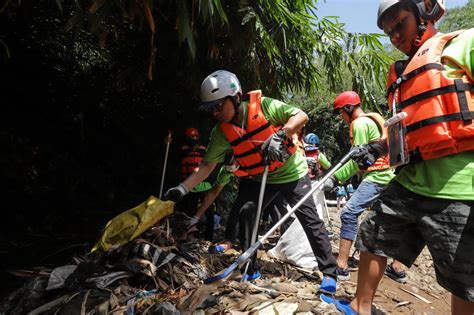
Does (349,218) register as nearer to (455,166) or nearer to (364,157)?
(364,157)

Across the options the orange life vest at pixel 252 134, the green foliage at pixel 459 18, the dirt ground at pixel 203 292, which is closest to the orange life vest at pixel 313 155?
the dirt ground at pixel 203 292

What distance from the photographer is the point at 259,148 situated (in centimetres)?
293

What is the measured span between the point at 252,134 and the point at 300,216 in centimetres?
86

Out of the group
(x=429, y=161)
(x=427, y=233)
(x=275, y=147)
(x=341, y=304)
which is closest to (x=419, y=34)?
(x=429, y=161)

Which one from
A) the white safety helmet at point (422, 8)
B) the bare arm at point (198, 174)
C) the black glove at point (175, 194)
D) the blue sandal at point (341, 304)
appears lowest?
the blue sandal at point (341, 304)

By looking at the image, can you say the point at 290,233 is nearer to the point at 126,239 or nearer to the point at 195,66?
the point at 126,239

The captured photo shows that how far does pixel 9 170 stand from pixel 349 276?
16.4 ft

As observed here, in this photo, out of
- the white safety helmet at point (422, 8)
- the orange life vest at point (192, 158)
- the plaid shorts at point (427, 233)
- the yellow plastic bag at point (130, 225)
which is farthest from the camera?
the orange life vest at point (192, 158)

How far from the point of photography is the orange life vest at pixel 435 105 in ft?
4.95

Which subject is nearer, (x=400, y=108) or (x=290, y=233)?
(x=400, y=108)

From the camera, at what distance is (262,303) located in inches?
82.2

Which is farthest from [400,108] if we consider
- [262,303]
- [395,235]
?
[262,303]

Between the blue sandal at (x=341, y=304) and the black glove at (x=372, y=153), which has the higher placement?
the black glove at (x=372, y=153)

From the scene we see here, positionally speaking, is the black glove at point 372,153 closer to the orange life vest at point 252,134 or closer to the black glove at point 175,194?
the orange life vest at point 252,134
